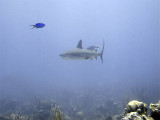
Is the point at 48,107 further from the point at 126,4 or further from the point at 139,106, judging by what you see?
the point at 126,4

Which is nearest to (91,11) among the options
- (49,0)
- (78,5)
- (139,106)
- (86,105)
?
(78,5)

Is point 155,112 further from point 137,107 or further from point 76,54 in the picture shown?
point 76,54

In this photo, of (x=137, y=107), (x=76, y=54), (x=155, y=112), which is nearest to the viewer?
(x=155, y=112)

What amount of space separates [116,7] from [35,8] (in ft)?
279

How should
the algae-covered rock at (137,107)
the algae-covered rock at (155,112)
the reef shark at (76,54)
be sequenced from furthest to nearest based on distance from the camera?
the reef shark at (76,54) → the algae-covered rock at (137,107) → the algae-covered rock at (155,112)

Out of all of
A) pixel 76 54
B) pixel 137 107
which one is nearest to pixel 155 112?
pixel 137 107

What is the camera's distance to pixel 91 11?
180m

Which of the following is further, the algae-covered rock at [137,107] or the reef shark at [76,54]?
the reef shark at [76,54]

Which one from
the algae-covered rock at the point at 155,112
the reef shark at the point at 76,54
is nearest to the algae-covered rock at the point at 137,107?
the algae-covered rock at the point at 155,112

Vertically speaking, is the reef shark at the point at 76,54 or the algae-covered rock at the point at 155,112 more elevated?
the reef shark at the point at 76,54

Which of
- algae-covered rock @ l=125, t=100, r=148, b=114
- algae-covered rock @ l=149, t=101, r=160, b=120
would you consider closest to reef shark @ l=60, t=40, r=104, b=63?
algae-covered rock @ l=125, t=100, r=148, b=114

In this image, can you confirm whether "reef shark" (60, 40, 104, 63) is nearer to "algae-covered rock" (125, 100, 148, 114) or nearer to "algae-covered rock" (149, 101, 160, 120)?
"algae-covered rock" (125, 100, 148, 114)

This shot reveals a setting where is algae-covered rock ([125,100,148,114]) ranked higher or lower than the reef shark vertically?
lower

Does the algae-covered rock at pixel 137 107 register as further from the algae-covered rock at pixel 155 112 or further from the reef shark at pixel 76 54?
the reef shark at pixel 76 54
